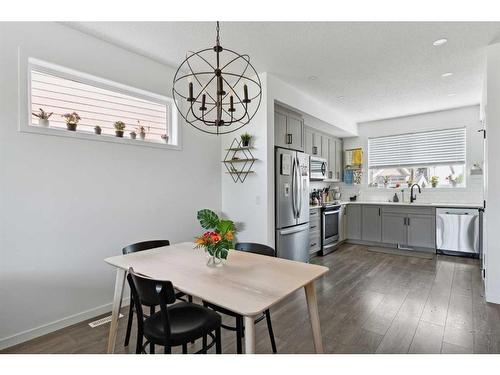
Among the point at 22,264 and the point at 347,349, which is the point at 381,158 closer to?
the point at 347,349

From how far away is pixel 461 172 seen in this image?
516 cm

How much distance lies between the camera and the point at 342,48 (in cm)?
289

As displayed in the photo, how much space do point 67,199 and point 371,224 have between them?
16.8ft

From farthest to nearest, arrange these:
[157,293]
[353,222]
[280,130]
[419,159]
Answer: [353,222] < [419,159] < [280,130] < [157,293]

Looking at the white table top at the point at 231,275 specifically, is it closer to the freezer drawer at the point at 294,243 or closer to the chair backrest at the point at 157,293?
the chair backrest at the point at 157,293

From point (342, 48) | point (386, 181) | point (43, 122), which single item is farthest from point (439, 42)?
point (43, 122)

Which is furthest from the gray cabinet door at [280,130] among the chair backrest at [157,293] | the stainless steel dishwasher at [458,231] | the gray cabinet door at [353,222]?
the stainless steel dishwasher at [458,231]

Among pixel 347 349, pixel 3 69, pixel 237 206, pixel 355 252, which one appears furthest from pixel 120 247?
pixel 355 252

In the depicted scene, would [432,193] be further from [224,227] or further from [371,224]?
[224,227]

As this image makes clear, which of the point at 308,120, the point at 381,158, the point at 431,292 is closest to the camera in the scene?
the point at 431,292

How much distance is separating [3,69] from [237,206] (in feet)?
8.84

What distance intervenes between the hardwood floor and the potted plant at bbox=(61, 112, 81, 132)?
1.82 meters

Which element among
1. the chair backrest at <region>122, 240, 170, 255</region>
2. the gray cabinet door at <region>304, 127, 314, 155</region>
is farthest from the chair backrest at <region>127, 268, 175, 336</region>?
the gray cabinet door at <region>304, 127, 314, 155</region>
